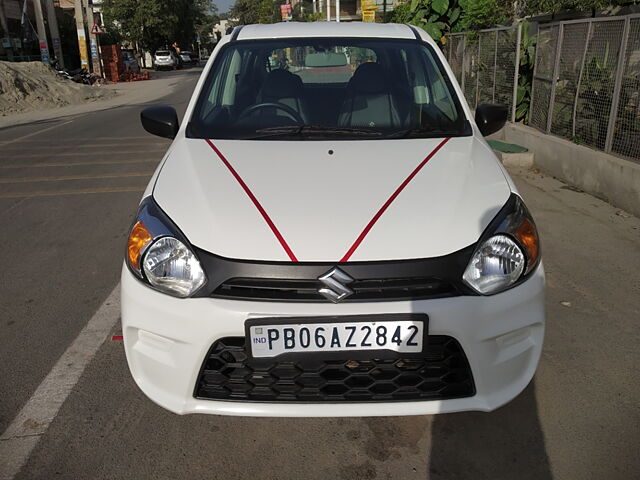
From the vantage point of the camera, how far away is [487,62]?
10.4 metres

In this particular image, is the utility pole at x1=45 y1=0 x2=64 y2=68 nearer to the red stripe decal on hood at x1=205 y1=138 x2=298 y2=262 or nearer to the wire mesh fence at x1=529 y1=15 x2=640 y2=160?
the wire mesh fence at x1=529 y1=15 x2=640 y2=160

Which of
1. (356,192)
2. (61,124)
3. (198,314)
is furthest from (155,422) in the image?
(61,124)

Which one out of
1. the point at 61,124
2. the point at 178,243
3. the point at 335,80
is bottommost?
the point at 61,124

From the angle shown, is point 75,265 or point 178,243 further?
point 75,265

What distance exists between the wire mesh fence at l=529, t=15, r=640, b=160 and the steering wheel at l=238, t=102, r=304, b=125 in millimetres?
4056

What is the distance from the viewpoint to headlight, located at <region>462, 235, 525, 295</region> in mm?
2010

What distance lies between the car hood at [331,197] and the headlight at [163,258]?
0.05m

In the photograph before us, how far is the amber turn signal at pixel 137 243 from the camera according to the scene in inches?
85.0

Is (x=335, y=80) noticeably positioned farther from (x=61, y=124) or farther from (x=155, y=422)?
(x=61, y=124)

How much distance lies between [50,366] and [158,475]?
1.11 metres

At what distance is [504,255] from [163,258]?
50.0 inches

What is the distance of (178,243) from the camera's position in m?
2.10

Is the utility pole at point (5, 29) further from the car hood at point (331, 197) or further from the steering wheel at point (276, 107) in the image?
the car hood at point (331, 197)

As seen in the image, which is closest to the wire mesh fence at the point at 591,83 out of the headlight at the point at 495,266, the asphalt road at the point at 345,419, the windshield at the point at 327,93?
the asphalt road at the point at 345,419
